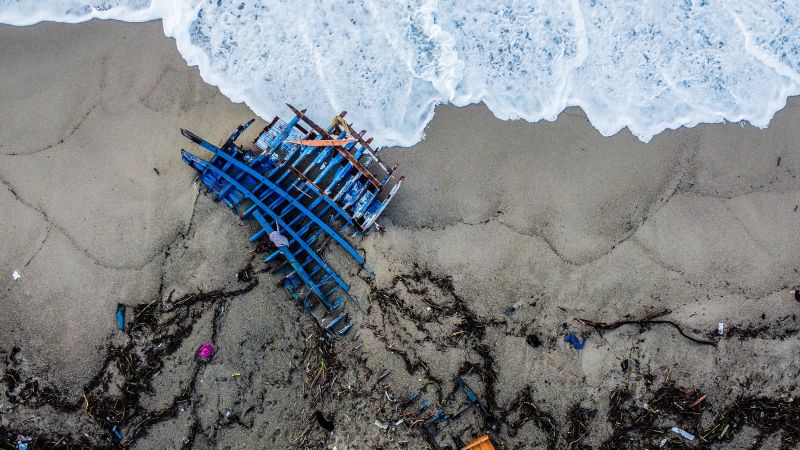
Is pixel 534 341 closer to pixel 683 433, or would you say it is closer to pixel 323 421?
pixel 683 433

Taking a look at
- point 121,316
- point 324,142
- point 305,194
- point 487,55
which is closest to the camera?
point 324,142

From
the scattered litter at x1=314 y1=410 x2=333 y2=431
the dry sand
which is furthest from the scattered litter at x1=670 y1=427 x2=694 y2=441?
the scattered litter at x1=314 y1=410 x2=333 y2=431

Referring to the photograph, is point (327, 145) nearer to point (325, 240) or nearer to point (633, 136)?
point (325, 240)

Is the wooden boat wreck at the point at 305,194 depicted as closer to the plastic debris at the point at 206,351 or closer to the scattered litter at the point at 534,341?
the plastic debris at the point at 206,351

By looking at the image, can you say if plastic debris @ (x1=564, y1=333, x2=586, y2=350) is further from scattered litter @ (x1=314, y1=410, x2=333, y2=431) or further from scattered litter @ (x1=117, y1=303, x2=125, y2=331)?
scattered litter @ (x1=117, y1=303, x2=125, y2=331)

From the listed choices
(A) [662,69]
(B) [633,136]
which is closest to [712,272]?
(B) [633,136]

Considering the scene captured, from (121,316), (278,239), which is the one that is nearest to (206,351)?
(121,316)

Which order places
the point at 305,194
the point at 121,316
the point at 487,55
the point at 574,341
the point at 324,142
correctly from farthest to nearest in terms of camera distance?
the point at 487,55
the point at 574,341
the point at 305,194
the point at 121,316
the point at 324,142
